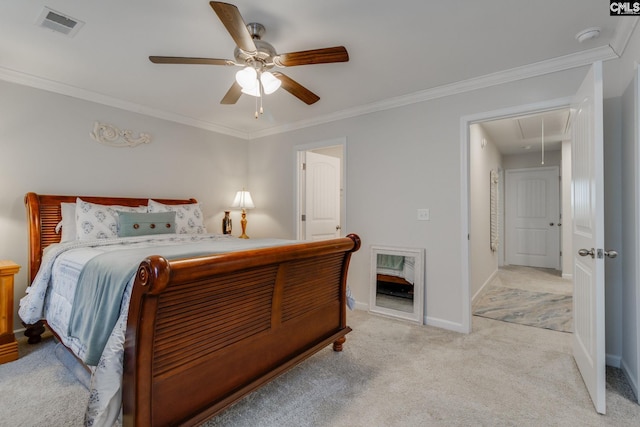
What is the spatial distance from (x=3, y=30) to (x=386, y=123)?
10.4 feet

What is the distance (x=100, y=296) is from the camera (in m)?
1.55

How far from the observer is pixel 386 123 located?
339 cm

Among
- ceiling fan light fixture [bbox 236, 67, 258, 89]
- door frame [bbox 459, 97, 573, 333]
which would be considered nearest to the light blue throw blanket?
ceiling fan light fixture [bbox 236, 67, 258, 89]

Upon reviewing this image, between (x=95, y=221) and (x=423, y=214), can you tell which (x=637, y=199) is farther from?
(x=95, y=221)

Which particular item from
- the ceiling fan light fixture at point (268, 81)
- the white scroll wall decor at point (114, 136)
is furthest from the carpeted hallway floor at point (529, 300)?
the white scroll wall decor at point (114, 136)

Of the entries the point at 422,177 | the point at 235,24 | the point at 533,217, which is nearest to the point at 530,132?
the point at 533,217

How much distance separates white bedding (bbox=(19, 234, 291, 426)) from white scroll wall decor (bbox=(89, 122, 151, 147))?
4.19 ft

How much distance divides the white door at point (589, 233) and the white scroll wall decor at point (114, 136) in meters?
4.04

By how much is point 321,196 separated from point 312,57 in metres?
2.72

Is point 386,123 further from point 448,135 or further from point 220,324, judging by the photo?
point 220,324

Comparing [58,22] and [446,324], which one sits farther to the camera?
[446,324]

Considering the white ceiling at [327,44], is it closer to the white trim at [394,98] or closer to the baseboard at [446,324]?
the white trim at [394,98]

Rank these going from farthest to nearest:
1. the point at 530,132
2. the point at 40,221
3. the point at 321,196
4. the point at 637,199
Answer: the point at 530,132
the point at 321,196
the point at 40,221
the point at 637,199

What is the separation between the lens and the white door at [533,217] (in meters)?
6.07
